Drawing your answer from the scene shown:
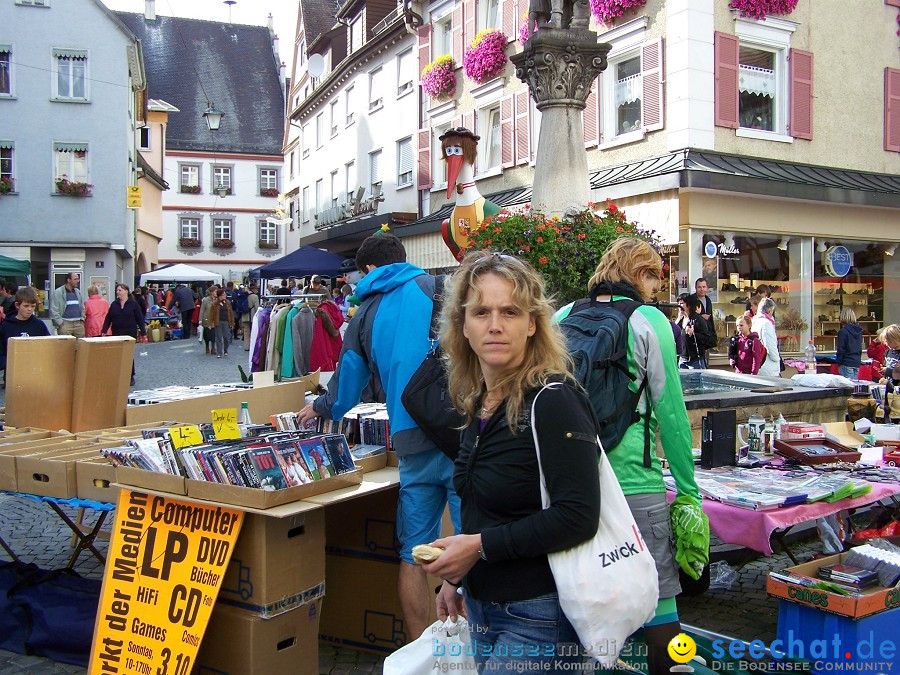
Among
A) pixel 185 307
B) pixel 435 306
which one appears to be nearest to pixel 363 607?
pixel 435 306

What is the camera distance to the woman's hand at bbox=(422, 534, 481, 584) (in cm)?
215

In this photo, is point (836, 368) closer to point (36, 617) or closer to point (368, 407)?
point (368, 407)

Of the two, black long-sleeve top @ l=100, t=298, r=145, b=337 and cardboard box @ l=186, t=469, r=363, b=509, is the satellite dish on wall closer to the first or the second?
black long-sleeve top @ l=100, t=298, r=145, b=337

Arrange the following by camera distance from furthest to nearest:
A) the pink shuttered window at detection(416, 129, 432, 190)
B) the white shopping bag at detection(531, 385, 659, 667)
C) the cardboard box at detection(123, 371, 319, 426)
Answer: the pink shuttered window at detection(416, 129, 432, 190) < the cardboard box at detection(123, 371, 319, 426) < the white shopping bag at detection(531, 385, 659, 667)

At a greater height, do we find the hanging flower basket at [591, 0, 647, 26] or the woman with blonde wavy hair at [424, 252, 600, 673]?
the hanging flower basket at [591, 0, 647, 26]

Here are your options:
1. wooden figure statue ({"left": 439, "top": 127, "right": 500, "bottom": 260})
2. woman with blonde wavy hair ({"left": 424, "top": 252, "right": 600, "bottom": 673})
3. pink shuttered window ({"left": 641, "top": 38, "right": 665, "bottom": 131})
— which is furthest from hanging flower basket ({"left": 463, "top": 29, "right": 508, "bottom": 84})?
woman with blonde wavy hair ({"left": 424, "top": 252, "right": 600, "bottom": 673})

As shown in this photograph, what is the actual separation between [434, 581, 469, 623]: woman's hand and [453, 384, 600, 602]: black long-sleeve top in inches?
9.3

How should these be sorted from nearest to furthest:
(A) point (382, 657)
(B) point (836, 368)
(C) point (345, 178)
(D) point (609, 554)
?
(D) point (609, 554)
(A) point (382, 657)
(B) point (836, 368)
(C) point (345, 178)

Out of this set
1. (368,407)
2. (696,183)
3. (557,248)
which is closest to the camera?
(368,407)

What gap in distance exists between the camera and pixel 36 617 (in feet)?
14.6

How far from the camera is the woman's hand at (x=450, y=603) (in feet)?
8.21

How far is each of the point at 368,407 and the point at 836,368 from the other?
9.41m

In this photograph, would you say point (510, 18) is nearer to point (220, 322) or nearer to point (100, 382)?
point (220, 322)

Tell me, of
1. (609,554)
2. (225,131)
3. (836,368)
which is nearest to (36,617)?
(609,554)
